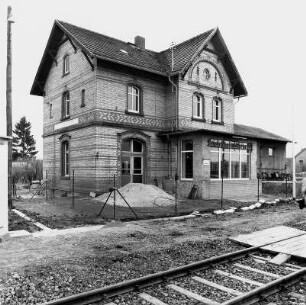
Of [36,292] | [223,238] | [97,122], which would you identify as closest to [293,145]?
[97,122]

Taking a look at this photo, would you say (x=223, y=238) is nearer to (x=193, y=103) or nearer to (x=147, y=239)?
(x=147, y=239)

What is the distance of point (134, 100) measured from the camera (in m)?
20.4

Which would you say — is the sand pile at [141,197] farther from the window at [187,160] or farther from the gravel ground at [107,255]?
the gravel ground at [107,255]

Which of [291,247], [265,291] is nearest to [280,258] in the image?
[291,247]

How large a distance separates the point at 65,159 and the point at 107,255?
1582cm

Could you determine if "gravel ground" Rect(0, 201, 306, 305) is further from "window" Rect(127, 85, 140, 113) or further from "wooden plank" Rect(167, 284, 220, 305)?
"window" Rect(127, 85, 140, 113)


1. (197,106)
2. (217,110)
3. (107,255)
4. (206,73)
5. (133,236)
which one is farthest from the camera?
(217,110)

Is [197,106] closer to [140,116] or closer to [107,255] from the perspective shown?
[140,116]

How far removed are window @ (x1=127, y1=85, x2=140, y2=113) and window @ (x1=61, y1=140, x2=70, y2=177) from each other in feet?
16.7

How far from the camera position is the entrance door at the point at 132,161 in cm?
1978

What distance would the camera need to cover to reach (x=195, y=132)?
18.9 meters

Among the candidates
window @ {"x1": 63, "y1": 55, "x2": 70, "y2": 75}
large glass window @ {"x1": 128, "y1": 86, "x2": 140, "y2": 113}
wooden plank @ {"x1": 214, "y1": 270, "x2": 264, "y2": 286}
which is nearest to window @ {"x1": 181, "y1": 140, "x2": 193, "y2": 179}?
large glass window @ {"x1": 128, "y1": 86, "x2": 140, "y2": 113}

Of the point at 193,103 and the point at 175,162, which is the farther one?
the point at 193,103

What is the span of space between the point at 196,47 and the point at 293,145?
362 inches
